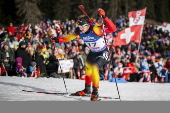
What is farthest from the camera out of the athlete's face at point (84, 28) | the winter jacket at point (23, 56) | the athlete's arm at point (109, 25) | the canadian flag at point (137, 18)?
the canadian flag at point (137, 18)

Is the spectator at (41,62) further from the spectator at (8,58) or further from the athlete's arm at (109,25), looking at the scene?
the athlete's arm at (109,25)

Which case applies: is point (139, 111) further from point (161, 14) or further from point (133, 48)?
point (161, 14)

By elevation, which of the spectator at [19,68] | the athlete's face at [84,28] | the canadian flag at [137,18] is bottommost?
the spectator at [19,68]

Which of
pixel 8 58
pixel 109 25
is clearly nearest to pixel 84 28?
pixel 109 25

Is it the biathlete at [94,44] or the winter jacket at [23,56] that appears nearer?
the biathlete at [94,44]

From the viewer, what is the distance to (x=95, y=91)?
6.40 m

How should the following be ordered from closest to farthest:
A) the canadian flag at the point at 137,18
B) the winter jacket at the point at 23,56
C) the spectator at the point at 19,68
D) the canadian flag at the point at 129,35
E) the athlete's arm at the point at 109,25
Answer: the athlete's arm at the point at 109,25 < the spectator at the point at 19,68 < the winter jacket at the point at 23,56 < the canadian flag at the point at 129,35 < the canadian flag at the point at 137,18

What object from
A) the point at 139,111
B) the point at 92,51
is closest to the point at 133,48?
the point at 92,51

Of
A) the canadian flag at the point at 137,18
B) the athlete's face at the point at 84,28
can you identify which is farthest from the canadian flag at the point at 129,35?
the athlete's face at the point at 84,28

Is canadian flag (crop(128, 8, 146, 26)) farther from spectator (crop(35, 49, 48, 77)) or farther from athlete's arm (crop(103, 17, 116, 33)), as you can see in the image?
athlete's arm (crop(103, 17, 116, 33))

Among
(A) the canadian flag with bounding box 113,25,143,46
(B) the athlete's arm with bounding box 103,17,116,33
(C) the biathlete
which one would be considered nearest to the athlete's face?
(C) the biathlete

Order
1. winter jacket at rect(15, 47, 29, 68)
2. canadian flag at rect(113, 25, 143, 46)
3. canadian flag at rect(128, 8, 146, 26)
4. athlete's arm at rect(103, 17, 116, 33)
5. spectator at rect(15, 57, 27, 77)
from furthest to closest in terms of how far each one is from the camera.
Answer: canadian flag at rect(128, 8, 146, 26) → canadian flag at rect(113, 25, 143, 46) → winter jacket at rect(15, 47, 29, 68) → spectator at rect(15, 57, 27, 77) → athlete's arm at rect(103, 17, 116, 33)

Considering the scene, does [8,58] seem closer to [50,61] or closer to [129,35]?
[50,61]

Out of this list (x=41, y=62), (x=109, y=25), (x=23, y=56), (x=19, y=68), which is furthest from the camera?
(x=41, y=62)
